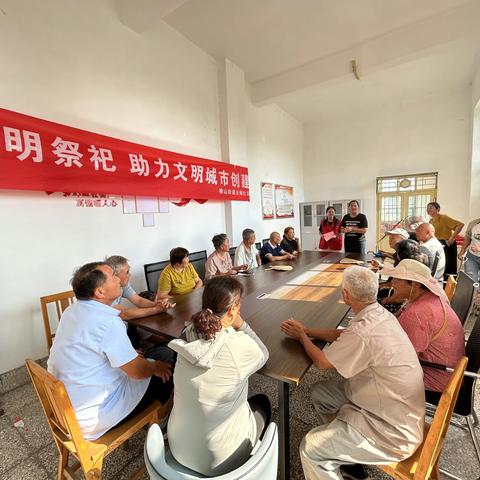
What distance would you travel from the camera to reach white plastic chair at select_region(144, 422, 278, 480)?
0.70 metres

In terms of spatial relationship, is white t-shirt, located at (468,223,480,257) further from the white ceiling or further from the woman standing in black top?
the white ceiling

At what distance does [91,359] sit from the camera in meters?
1.08

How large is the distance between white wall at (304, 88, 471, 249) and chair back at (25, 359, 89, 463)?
6.79 metres

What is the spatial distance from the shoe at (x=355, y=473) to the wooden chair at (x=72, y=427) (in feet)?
3.10

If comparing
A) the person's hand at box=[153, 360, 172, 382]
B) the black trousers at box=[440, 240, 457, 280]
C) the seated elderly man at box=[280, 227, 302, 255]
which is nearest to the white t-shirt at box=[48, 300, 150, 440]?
the person's hand at box=[153, 360, 172, 382]

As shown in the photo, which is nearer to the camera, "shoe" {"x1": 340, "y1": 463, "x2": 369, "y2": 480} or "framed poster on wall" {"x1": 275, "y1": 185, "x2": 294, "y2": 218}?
"shoe" {"x1": 340, "y1": 463, "x2": 369, "y2": 480}

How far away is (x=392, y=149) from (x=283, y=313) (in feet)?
20.0

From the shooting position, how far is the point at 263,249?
3.81 metres

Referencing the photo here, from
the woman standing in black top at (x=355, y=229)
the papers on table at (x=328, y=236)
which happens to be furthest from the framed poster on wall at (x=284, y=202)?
the woman standing in black top at (x=355, y=229)

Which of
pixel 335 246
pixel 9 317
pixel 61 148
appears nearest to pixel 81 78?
pixel 61 148

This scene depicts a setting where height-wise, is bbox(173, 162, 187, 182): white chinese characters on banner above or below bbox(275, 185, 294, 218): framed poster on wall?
above

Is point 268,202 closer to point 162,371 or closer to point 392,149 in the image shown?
point 392,149

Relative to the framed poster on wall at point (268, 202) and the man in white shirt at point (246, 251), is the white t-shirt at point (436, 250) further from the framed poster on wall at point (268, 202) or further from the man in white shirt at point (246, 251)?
the framed poster on wall at point (268, 202)

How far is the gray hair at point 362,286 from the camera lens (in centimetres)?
117
